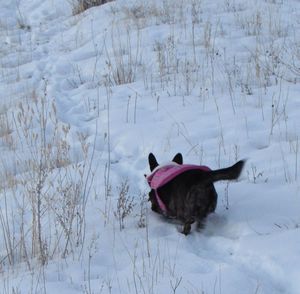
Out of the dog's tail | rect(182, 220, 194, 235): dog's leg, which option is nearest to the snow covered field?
rect(182, 220, 194, 235): dog's leg

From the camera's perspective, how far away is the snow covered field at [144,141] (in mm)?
3224

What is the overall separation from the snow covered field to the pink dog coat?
0.58ft

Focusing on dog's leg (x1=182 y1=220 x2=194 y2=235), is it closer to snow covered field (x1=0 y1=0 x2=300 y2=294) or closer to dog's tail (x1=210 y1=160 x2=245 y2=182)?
snow covered field (x1=0 y1=0 x2=300 y2=294)

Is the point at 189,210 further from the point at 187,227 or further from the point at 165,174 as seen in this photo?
the point at 165,174

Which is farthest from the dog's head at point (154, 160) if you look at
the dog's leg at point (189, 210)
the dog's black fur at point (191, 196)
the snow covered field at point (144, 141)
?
the dog's leg at point (189, 210)

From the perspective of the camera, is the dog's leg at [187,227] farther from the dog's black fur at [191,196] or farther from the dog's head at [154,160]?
the dog's head at [154,160]

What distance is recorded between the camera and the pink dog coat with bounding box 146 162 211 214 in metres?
3.73

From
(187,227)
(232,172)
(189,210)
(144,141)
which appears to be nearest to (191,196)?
(189,210)

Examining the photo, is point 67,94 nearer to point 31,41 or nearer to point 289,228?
point 31,41

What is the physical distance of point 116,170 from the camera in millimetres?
4953

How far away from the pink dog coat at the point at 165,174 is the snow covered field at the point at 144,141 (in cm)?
18

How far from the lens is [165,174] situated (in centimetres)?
378

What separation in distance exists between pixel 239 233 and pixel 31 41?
6.91 metres

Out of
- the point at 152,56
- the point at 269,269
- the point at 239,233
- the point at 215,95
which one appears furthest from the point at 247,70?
the point at 269,269
